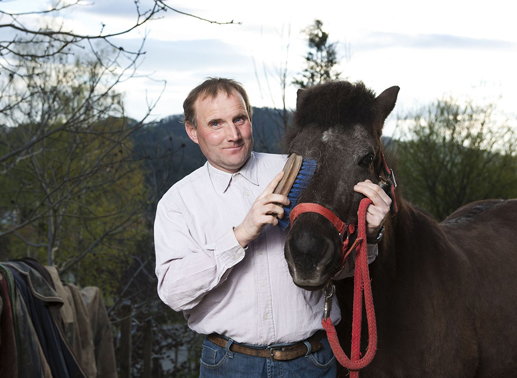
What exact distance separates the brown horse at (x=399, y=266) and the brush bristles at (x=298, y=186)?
0.07 feet

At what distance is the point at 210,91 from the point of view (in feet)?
7.30

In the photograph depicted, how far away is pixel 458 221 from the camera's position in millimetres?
3957

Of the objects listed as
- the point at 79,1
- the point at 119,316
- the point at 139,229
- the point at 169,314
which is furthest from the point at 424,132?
the point at 79,1

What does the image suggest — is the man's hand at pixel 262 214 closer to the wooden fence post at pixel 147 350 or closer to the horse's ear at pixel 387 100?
the horse's ear at pixel 387 100

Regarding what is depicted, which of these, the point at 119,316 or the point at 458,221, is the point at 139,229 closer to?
the point at 119,316

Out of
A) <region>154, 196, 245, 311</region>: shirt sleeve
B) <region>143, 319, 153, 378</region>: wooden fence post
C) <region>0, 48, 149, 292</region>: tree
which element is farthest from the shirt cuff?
<region>143, 319, 153, 378</region>: wooden fence post

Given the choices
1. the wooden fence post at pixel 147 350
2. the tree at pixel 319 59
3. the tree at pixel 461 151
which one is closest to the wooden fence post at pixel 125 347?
the wooden fence post at pixel 147 350

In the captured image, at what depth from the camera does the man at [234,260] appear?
1960mm

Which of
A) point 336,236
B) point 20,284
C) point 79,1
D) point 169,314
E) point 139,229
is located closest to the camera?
point 336,236

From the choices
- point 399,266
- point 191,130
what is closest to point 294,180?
point 191,130

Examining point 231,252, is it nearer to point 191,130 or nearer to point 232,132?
point 232,132

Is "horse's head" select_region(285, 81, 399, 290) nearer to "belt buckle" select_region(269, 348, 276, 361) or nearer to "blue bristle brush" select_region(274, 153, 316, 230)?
"blue bristle brush" select_region(274, 153, 316, 230)

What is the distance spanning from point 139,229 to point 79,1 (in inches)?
206

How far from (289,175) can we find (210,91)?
22.6 inches
